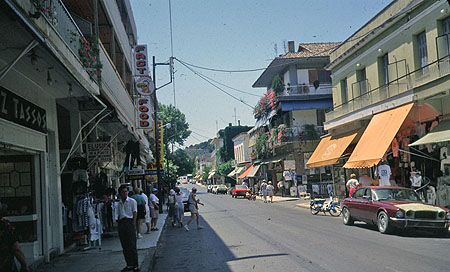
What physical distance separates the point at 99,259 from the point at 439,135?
12.5 metres

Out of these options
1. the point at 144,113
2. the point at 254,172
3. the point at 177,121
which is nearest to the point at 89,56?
the point at 144,113

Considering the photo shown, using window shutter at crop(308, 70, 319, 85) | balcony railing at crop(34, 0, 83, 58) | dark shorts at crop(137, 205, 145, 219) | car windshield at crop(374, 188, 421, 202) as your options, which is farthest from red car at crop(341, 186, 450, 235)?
window shutter at crop(308, 70, 319, 85)

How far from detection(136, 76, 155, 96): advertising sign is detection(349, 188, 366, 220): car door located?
11818mm

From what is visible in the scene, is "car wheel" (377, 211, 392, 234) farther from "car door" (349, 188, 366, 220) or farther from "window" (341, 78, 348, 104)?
"window" (341, 78, 348, 104)

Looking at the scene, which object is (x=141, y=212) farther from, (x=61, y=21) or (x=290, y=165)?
(x=290, y=165)

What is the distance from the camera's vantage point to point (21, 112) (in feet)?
29.1

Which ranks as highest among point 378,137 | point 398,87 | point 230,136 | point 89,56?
point 230,136

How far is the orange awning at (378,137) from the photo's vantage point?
18.1 metres

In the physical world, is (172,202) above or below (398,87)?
below

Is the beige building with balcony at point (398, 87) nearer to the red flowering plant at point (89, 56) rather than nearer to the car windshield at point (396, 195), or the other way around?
the car windshield at point (396, 195)

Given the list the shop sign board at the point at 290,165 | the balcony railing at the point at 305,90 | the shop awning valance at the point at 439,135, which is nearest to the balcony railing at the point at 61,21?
the shop awning valance at the point at 439,135

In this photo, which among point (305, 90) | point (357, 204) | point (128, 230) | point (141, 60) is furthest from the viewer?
point (305, 90)

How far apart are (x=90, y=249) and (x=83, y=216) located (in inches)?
37.5

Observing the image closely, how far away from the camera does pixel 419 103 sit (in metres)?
18.2
